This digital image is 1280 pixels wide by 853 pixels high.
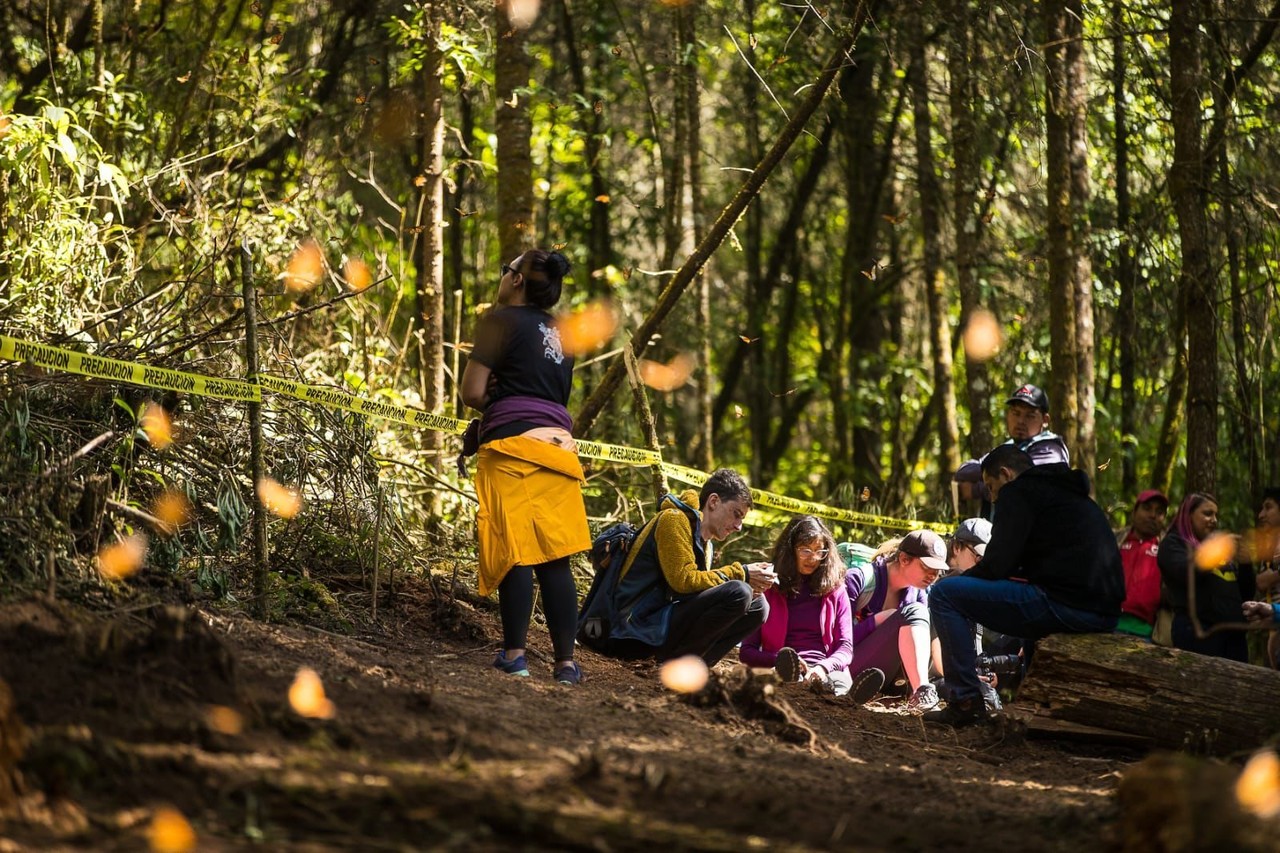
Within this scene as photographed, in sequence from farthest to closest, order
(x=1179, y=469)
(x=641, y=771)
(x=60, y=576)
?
(x=1179, y=469)
(x=60, y=576)
(x=641, y=771)

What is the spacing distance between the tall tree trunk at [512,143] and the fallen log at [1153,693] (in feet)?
14.7

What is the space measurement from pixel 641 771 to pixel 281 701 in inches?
44.8

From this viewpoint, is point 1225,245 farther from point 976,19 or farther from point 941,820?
point 941,820

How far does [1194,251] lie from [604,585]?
4.53m

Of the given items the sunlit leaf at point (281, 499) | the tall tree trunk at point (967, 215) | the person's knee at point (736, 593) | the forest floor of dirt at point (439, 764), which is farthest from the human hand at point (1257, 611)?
the sunlit leaf at point (281, 499)

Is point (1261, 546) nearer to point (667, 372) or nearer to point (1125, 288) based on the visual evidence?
point (1125, 288)

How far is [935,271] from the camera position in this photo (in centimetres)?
1407

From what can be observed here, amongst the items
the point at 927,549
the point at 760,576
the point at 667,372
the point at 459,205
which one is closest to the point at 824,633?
the point at 927,549

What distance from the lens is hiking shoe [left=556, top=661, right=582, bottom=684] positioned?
606cm

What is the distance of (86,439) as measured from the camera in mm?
6312

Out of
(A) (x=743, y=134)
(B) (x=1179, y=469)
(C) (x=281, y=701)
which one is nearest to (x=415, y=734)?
(C) (x=281, y=701)

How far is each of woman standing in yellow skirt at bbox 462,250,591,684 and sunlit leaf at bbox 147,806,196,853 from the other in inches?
106

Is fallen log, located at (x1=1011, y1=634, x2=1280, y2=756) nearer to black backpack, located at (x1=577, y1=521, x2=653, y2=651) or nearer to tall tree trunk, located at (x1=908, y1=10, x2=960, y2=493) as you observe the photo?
black backpack, located at (x1=577, y1=521, x2=653, y2=651)

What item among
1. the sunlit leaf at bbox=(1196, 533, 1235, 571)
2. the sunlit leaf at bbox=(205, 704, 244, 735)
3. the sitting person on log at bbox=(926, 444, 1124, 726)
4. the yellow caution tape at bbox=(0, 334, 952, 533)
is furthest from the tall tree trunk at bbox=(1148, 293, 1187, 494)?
the sunlit leaf at bbox=(205, 704, 244, 735)
